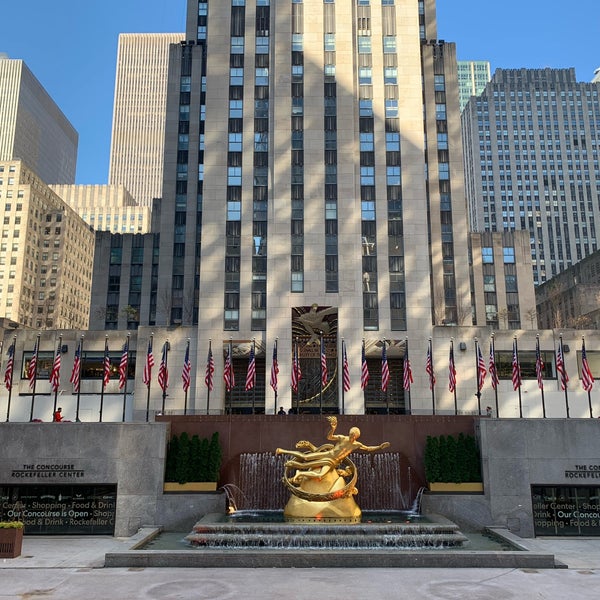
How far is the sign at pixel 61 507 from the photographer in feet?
103

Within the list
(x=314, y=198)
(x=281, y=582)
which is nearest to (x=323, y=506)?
(x=281, y=582)

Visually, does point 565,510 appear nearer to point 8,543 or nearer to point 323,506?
point 323,506

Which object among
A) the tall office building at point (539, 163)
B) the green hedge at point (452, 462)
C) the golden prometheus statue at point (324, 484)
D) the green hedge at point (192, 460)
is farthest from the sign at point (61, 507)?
the tall office building at point (539, 163)

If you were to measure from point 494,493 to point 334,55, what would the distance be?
45.1 m

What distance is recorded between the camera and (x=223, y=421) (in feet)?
116

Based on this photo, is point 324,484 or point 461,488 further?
point 461,488

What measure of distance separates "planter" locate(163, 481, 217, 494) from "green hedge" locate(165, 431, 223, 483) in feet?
0.61

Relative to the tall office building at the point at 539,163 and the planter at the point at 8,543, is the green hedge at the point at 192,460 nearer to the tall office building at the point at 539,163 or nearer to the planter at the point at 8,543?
the planter at the point at 8,543

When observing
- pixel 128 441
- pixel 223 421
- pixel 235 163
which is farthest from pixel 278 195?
pixel 128 441

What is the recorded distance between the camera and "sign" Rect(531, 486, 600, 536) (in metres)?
31.5

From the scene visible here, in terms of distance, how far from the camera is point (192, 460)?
33.1 metres

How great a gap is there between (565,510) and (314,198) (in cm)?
3540

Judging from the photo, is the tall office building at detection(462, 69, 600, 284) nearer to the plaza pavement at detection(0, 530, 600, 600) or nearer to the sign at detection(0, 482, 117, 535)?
the sign at detection(0, 482, 117, 535)

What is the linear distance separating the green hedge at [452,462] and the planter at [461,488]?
6.4 inches
